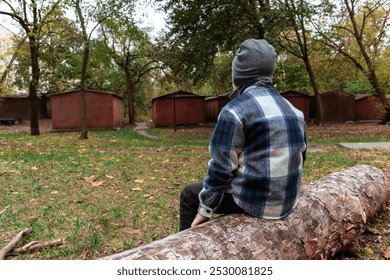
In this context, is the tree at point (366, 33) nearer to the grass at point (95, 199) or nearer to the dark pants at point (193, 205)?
the grass at point (95, 199)

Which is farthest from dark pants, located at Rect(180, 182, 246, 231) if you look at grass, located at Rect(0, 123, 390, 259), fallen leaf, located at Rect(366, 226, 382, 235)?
fallen leaf, located at Rect(366, 226, 382, 235)

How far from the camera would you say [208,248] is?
6.28 feet

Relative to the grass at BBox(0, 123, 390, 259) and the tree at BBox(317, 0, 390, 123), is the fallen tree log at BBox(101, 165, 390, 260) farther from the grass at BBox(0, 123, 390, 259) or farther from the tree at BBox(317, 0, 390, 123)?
the tree at BBox(317, 0, 390, 123)

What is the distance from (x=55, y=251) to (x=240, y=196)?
189cm

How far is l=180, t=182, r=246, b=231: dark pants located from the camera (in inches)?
84.7

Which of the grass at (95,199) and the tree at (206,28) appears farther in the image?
the tree at (206,28)

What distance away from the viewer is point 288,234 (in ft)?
7.13

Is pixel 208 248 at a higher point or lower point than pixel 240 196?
lower

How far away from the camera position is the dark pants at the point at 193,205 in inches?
84.7

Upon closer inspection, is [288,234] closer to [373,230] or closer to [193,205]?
[193,205]

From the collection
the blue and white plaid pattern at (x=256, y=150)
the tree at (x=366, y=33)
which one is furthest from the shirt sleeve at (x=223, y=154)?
the tree at (x=366, y=33)

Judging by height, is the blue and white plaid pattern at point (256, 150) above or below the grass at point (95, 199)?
above

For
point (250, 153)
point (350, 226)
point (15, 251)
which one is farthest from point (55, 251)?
point (350, 226)
